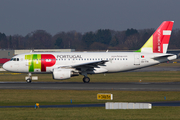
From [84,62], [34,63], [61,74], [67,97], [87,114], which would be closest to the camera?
[87,114]

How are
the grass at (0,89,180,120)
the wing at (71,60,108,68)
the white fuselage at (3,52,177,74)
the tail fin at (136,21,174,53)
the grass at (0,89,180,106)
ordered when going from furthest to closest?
the tail fin at (136,21,174,53) → the white fuselage at (3,52,177,74) → the wing at (71,60,108,68) → the grass at (0,89,180,106) → the grass at (0,89,180,120)

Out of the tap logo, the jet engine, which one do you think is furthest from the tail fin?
the tap logo

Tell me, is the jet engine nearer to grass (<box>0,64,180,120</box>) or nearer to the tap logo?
the tap logo

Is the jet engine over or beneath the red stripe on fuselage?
beneath

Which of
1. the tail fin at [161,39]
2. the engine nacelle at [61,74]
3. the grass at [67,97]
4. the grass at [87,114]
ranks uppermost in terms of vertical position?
the tail fin at [161,39]

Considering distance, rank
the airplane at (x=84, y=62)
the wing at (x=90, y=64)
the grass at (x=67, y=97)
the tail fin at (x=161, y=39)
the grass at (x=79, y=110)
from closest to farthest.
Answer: the grass at (x=79, y=110) < the grass at (x=67, y=97) < the wing at (x=90, y=64) < the airplane at (x=84, y=62) < the tail fin at (x=161, y=39)

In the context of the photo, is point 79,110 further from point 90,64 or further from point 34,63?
point 34,63

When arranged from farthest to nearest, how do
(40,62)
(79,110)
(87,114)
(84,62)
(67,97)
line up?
(84,62), (40,62), (67,97), (79,110), (87,114)

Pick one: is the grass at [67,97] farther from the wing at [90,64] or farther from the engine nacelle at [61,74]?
the wing at [90,64]

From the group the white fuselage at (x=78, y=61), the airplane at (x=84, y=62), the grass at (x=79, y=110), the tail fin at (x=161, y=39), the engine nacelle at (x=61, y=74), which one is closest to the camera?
the grass at (x=79, y=110)

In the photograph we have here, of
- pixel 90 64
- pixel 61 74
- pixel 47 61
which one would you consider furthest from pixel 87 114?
pixel 47 61

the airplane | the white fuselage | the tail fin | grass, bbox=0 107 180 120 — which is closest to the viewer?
grass, bbox=0 107 180 120

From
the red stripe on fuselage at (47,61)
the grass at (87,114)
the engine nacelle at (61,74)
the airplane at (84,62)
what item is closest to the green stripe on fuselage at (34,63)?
the airplane at (84,62)

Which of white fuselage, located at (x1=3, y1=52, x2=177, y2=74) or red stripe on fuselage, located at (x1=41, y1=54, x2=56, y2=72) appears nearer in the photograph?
red stripe on fuselage, located at (x1=41, y1=54, x2=56, y2=72)
